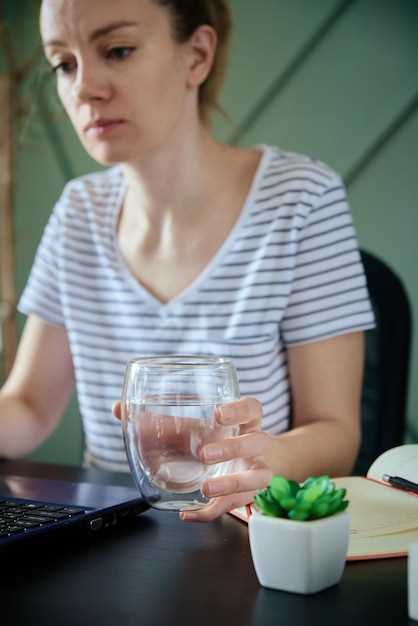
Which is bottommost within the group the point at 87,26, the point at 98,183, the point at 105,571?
the point at 105,571

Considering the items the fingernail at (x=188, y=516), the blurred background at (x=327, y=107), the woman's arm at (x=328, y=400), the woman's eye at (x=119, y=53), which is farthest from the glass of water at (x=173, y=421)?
the blurred background at (x=327, y=107)

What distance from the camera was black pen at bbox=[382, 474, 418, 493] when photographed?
0.77 metres

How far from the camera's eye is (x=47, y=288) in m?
1.38

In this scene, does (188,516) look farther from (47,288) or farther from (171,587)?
(47,288)

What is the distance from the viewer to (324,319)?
115cm

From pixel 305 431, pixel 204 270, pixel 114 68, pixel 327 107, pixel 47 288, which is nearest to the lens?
pixel 305 431

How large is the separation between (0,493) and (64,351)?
1.96ft

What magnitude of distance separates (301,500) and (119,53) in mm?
782

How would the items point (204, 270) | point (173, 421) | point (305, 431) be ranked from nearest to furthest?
point (173, 421)
point (305, 431)
point (204, 270)

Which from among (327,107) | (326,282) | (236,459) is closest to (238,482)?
(236,459)

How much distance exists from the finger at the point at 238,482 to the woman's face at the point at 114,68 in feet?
1.86

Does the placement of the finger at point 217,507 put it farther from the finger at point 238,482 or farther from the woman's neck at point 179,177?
the woman's neck at point 179,177

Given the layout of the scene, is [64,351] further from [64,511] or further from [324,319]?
[64,511]

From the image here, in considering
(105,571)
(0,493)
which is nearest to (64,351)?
(0,493)
